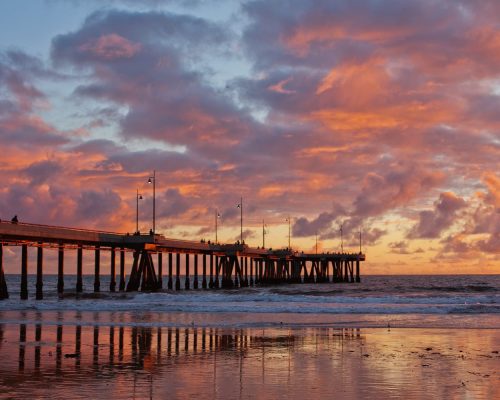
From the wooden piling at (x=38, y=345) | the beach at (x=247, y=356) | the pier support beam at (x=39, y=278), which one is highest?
the pier support beam at (x=39, y=278)

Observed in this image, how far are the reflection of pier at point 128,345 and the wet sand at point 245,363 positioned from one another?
3 cm

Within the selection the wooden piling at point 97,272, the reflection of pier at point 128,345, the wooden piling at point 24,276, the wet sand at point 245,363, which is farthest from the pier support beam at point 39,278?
the wet sand at point 245,363

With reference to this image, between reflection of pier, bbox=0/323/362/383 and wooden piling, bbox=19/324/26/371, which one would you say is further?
wooden piling, bbox=19/324/26/371

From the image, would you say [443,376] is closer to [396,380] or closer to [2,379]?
[396,380]

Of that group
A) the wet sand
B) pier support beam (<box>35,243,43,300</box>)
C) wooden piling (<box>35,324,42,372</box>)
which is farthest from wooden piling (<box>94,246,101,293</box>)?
the wet sand

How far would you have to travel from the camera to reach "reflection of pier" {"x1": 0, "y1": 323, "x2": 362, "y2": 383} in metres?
16.7

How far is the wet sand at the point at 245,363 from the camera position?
13.4m

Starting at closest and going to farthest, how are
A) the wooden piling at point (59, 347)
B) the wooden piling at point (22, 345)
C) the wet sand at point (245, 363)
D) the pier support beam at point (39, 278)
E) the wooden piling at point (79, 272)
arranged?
the wet sand at point (245, 363)
the wooden piling at point (59, 347)
the wooden piling at point (22, 345)
the pier support beam at point (39, 278)
the wooden piling at point (79, 272)

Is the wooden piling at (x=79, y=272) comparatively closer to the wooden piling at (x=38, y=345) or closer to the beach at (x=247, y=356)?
the beach at (x=247, y=356)

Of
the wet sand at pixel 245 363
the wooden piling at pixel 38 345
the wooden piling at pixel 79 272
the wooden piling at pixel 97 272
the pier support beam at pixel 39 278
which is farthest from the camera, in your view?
the wooden piling at pixel 97 272

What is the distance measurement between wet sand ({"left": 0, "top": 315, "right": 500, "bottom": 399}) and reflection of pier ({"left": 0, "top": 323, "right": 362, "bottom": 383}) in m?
0.03

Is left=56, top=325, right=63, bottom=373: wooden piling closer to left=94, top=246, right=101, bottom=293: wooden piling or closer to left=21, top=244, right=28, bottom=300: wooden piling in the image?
left=21, top=244, right=28, bottom=300: wooden piling

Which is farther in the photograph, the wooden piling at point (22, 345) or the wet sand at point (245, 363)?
the wooden piling at point (22, 345)

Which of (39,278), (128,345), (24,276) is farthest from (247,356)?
(39,278)
